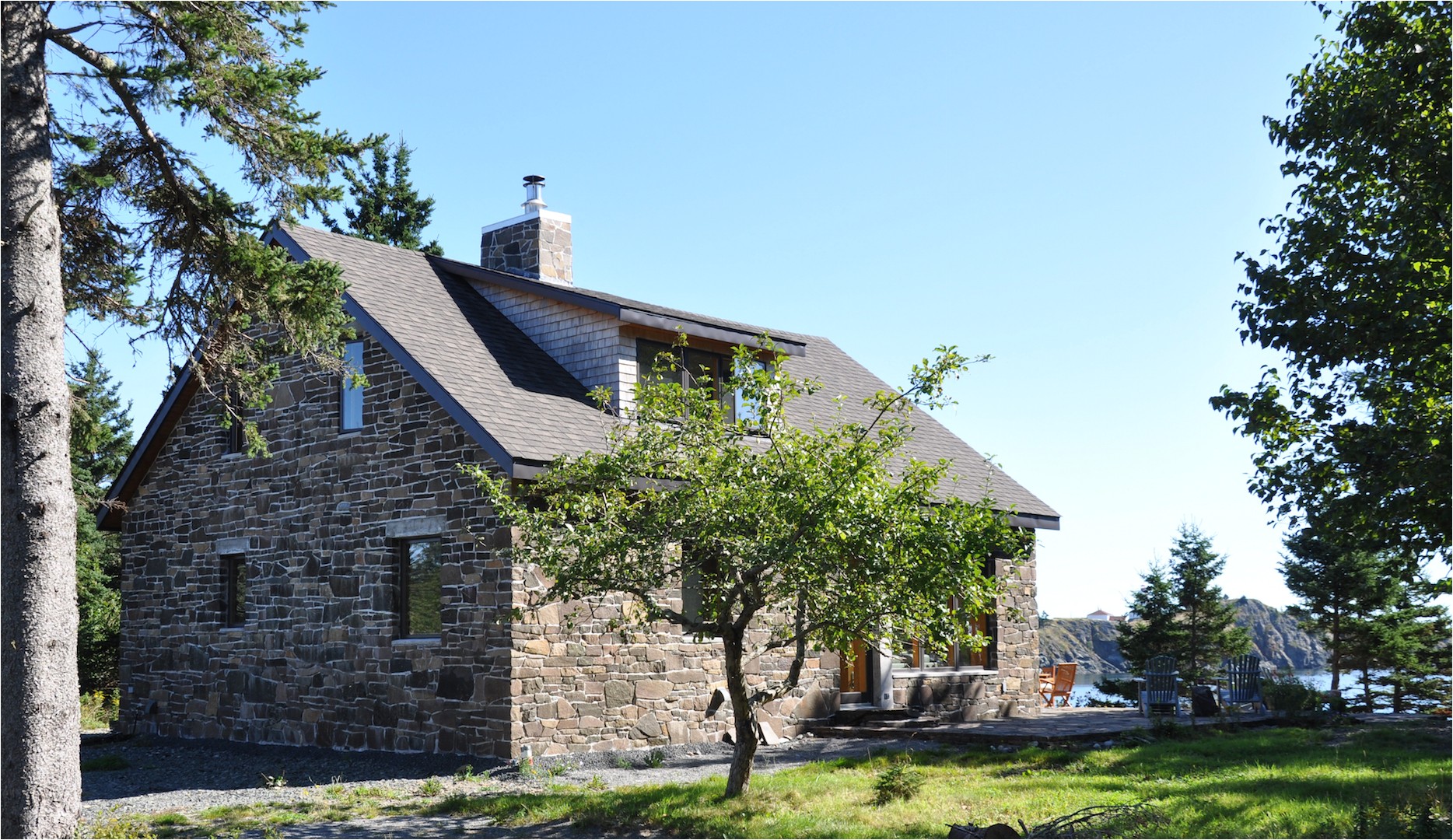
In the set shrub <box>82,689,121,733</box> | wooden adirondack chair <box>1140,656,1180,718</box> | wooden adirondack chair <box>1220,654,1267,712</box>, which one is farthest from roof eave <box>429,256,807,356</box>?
shrub <box>82,689,121,733</box>

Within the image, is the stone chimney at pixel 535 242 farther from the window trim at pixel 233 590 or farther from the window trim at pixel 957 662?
the window trim at pixel 957 662

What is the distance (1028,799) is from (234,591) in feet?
40.7

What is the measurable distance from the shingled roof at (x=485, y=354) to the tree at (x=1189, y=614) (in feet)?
29.6

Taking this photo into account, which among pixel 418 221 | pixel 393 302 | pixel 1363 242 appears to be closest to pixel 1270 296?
pixel 1363 242

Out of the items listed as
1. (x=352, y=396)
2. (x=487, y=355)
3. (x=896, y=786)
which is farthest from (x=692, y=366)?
(x=896, y=786)

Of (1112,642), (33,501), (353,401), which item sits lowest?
(1112,642)

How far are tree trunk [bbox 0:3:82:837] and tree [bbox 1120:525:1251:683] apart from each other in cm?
2433

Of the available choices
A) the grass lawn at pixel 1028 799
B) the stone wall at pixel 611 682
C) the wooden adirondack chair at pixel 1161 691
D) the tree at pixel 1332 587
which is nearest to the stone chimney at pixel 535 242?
the stone wall at pixel 611 682

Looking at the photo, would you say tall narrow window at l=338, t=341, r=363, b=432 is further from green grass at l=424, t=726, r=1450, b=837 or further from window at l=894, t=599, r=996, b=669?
window at l=894, t=599, r=996, b=669

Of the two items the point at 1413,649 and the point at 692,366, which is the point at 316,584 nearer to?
the point at 692,366

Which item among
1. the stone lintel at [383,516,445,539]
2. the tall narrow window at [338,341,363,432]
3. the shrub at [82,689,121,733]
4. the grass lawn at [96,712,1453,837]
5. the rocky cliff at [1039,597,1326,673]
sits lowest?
the rocky cliff at [1039,597,1326,673]

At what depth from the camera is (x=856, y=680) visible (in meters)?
18.7

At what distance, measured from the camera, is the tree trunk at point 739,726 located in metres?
11.4

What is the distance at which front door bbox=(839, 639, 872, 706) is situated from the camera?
1831cm
